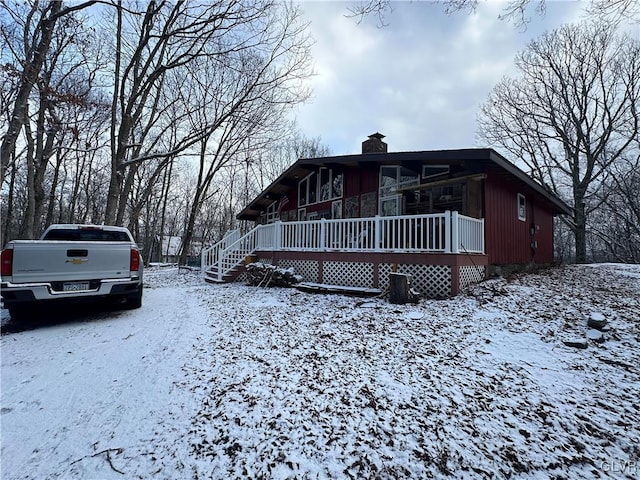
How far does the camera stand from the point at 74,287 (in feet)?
15.0

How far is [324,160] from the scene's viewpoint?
10070 mm

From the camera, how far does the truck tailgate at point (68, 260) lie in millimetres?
4230

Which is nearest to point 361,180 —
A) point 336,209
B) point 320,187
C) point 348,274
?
point 336,209

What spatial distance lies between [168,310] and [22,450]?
13.2 ft

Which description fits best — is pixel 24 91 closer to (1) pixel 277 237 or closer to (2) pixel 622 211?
(1) pixel 277 237

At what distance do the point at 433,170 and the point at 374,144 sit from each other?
3.73m

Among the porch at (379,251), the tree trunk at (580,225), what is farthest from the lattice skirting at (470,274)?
the tree trunk at (580,225)

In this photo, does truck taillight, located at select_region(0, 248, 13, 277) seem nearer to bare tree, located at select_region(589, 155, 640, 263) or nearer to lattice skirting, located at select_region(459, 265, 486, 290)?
lattice skirting, located at select_region(459, 265, 486, 290)

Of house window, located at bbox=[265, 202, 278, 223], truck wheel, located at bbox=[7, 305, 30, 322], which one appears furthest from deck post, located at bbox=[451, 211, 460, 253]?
house window, located at bbox=[265, 202, 278, 223]

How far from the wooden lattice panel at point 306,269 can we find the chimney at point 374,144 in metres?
5.95

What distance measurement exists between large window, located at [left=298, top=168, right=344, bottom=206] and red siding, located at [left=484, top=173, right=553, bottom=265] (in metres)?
5.37

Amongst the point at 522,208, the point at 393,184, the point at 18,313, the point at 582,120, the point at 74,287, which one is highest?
the point at 582,120

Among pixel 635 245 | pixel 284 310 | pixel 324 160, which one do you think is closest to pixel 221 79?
pixel 324 160

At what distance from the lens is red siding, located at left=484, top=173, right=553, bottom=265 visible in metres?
8.48
